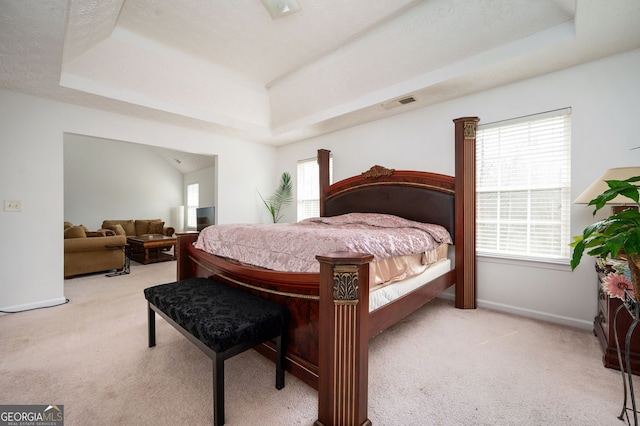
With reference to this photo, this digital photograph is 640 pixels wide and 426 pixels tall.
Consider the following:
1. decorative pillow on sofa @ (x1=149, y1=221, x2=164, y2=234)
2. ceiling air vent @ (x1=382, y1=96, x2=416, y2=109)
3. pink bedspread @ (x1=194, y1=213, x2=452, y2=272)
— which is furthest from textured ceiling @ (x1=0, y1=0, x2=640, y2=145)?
decorative pillow on sofa @ (x1=149, y1=221, x2=164, y2=234)

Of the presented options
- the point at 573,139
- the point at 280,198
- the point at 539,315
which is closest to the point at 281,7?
the point at 573,139

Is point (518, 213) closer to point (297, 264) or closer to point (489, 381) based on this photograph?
point (489, 381)

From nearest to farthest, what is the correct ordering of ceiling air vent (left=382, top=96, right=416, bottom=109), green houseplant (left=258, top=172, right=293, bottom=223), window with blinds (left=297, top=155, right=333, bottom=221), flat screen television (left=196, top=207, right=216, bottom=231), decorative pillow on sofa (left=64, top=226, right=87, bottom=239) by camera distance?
ceiling air vent (left=382, top=96, right=416, bottom=109) → decorative pillow on sofa (left=64, top=226, right=87, bottom=239) → window with blinds (left=297, top=155, right=333, bottom=221) → flat screen television (left=196, top=207, right=216, bottom=231) → green houseplant (left=258, top=172, right=293, bottom=223)

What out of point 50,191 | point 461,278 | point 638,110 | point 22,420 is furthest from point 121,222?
point 638,110

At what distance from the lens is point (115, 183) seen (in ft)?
25.9

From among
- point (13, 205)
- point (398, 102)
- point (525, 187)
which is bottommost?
point (13, 205)

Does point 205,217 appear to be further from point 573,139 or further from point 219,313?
point 573,139

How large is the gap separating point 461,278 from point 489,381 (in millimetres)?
1430

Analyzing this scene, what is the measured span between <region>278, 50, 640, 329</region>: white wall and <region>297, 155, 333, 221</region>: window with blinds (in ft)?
6.23

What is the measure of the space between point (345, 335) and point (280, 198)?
436cm

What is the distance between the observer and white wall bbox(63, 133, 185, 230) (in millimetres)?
7172

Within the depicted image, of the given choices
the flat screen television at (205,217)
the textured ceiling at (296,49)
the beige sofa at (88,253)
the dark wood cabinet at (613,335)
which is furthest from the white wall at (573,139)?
the beige sofa at (88,253)

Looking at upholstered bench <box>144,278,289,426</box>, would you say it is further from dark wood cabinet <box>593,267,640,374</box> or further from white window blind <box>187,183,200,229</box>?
white window blind <box>187,183,200,229</box>

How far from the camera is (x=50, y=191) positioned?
3189 millimetres
